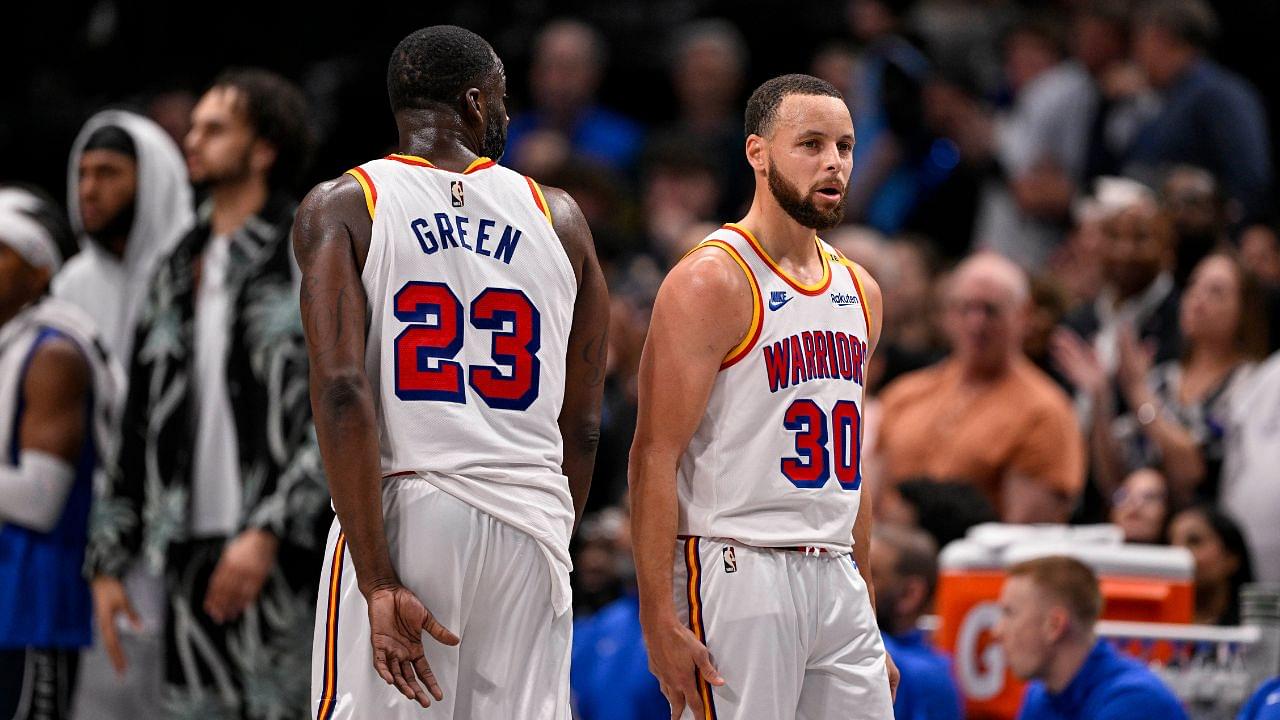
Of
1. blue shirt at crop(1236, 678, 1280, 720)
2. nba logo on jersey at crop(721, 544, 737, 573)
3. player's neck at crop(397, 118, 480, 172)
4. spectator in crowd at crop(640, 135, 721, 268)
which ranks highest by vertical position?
spectator in crowd at crop(640, 135, 721, 268)

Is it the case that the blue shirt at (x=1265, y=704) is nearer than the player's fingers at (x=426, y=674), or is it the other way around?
the player's fingers at (x=426, y=674)

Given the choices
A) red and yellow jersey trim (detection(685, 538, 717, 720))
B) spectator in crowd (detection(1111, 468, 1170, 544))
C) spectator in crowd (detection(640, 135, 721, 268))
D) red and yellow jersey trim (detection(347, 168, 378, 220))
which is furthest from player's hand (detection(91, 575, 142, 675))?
spectator in crowd (detection(640, 135, 721, 268))

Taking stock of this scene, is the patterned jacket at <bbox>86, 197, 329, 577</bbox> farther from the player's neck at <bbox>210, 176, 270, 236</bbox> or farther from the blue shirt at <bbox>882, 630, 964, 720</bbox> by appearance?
the blue shirt at <bbox>882, 630, 964, 720</bbox>

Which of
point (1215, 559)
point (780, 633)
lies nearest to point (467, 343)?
point (780, 633)

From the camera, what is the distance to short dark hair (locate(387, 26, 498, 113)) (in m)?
4.37

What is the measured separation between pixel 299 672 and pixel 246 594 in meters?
0.33

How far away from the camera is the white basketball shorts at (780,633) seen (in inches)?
180

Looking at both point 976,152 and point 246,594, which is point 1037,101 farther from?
point 246,594

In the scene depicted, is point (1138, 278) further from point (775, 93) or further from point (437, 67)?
point (437, 67)

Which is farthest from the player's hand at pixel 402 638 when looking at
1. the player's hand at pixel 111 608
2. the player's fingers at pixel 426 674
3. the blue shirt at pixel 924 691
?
the blue shirt at pixel 924 691

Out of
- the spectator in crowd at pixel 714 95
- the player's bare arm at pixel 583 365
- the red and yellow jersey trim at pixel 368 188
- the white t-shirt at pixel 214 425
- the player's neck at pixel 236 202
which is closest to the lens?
the red and yellow jersey trim at pixel 368 188

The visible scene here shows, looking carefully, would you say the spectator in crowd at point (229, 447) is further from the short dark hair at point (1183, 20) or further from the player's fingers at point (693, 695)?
the short dark hair at point (1183, 20)

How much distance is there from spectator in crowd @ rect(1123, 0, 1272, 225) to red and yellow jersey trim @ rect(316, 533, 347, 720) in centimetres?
737

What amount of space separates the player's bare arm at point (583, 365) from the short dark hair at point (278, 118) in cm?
200
